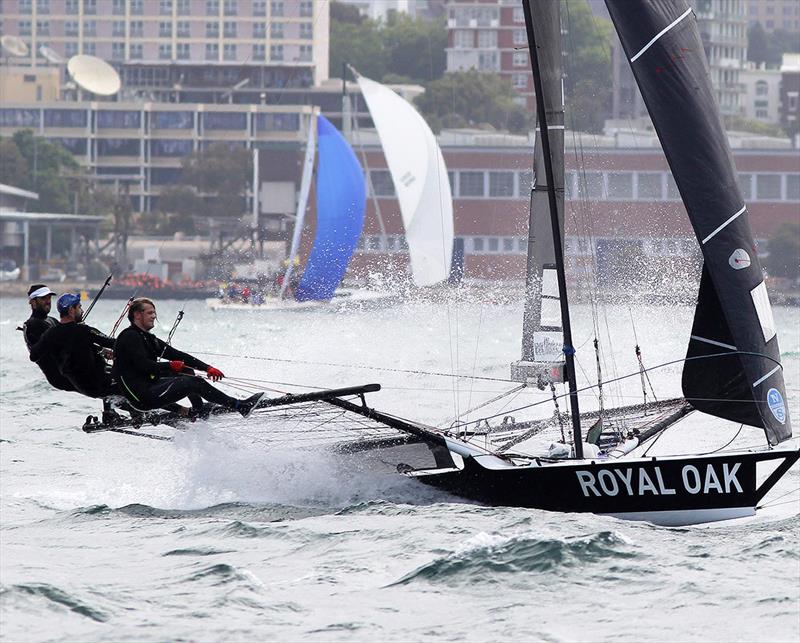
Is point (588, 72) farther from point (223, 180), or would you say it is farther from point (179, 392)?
point (179, 392)

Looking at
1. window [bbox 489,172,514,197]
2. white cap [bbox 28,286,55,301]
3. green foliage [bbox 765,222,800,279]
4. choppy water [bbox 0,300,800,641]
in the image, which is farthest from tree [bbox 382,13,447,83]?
white cap [bbox 28,286,55,301]

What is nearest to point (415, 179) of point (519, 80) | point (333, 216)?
point (333, 216)

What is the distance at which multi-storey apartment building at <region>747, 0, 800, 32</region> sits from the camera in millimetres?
160000

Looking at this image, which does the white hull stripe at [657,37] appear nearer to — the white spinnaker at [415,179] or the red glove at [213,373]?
the red glove at [213,373]

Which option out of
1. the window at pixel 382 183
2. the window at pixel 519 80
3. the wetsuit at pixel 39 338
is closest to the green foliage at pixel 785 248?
the window at pixel 382 183

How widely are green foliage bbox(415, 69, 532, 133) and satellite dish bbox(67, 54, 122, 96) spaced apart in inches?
666

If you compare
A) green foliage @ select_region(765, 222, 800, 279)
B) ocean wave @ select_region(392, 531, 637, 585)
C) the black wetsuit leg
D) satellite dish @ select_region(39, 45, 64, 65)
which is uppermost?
satellite dish @ select_region(39, 45, 64, 65)

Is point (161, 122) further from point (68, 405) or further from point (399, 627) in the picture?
point (399, 627)

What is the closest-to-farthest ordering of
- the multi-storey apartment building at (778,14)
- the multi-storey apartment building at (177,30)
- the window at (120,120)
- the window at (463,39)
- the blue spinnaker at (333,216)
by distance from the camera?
the blue spinnaker at (333,216)
the window at (120,120)
the window at (463,39)
the multi-storey apartment building at (177,30)
the multi-storey apartment building at (778,14)

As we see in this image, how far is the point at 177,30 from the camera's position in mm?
104812

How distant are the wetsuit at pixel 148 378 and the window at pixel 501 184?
5525 cm

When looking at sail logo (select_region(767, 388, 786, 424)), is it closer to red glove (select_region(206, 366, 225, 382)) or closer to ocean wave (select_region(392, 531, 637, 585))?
ocean wave (select_region(392, 531, 637, 585))

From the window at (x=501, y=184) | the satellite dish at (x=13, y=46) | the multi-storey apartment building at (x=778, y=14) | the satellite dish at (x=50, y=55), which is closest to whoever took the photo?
the window at (x=501, y=184)

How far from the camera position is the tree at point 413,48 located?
109 m
